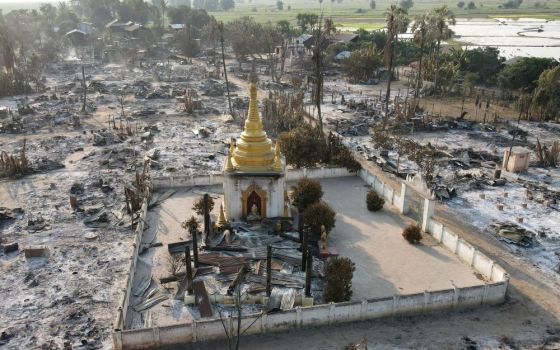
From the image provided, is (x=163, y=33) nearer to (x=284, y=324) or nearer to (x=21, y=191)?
(x=21, y=191)

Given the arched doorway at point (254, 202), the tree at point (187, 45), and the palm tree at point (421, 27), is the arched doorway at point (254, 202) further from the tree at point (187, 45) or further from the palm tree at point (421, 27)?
the tree at point (187, 45)

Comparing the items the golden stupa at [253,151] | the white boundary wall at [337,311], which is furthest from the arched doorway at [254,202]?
the white boundary wall at [337,311]

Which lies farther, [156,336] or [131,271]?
[131,271]

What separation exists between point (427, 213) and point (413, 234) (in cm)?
193

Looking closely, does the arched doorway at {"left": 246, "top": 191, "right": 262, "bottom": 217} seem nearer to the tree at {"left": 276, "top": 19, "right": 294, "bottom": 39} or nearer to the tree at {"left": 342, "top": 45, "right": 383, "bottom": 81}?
the tree at {"left": 342, "top": 45, "right": 383, "bottom": 81}

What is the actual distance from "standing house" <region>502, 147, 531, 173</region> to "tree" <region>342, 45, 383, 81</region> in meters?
35.4

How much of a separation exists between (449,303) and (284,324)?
22.6 ft

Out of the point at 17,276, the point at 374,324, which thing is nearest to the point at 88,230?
the point at 17,276

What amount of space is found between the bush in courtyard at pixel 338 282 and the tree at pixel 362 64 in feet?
172

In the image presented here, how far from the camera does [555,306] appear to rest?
2012cm

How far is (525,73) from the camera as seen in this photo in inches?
2237

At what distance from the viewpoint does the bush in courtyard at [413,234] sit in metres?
24.2

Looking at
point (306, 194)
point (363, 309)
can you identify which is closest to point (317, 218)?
point (306, 194)

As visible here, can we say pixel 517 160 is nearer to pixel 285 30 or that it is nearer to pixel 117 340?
pixel 117 340
